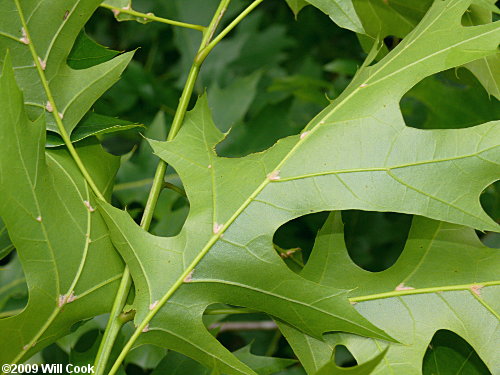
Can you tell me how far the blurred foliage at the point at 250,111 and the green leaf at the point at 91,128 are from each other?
0.27 ft

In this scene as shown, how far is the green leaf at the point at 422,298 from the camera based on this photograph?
739 millimetres

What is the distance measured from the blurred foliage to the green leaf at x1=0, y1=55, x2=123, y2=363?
0.48ft

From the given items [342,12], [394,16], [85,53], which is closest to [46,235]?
[85,53]

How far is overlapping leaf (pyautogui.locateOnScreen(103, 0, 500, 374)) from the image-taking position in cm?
70

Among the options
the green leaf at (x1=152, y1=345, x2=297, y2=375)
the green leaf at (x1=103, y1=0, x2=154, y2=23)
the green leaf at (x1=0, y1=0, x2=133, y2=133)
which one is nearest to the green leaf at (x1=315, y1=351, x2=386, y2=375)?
the green leaf at (x1=152, y1=345, x2=297, y2=375)

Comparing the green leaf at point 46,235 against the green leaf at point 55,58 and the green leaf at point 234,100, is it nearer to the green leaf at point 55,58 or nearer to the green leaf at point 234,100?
A: the green leaf at point 55,58

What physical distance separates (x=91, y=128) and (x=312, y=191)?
307mm

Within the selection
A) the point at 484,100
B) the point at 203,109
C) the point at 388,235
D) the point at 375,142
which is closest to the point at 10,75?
the point at 203,109

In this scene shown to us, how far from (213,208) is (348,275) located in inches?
7.7

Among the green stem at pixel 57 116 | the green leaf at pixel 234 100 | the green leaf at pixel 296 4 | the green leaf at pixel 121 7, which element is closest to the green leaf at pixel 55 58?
the green stem at pixel 57 116

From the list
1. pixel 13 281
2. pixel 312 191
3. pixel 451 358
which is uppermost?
pixel 312 191

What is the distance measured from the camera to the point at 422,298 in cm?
76

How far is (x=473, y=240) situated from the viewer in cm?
78

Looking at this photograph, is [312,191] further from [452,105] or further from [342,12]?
[452,105]
